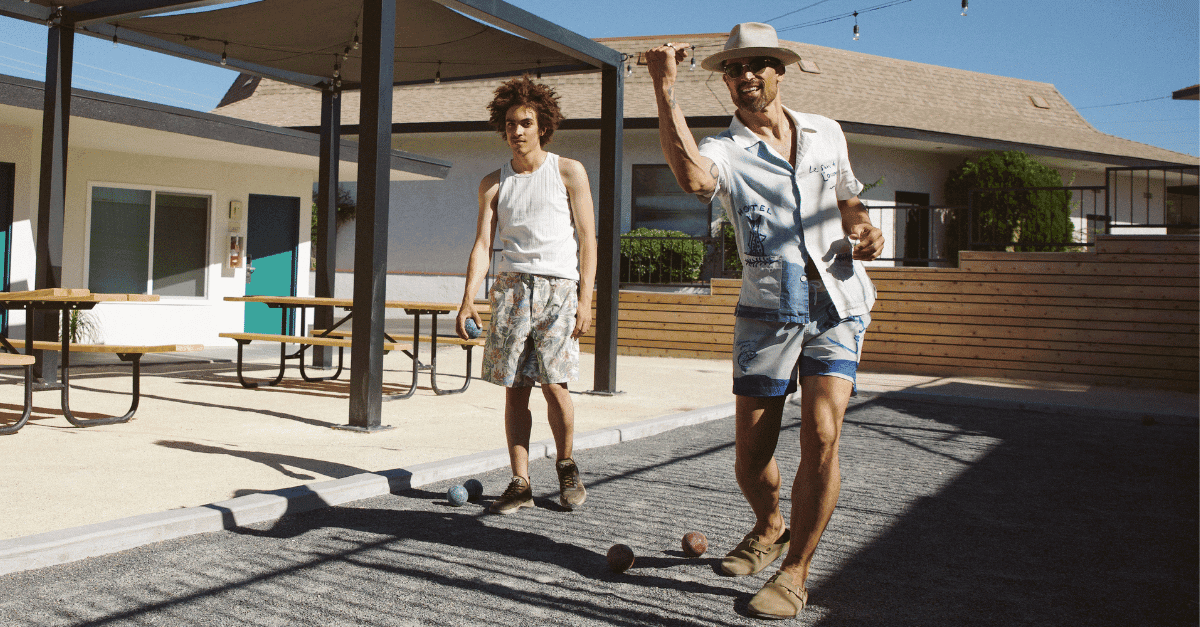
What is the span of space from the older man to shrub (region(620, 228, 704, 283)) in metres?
14.0

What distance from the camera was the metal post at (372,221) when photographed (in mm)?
6934

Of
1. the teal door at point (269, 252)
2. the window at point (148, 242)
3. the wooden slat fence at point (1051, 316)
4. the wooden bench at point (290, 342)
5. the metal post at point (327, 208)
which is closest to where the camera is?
the wooden bench at point (290, 342)

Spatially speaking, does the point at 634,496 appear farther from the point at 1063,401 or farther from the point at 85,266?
the point at 85,266

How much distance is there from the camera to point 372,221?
22.9 feet

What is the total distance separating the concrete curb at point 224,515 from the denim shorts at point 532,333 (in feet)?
3.29

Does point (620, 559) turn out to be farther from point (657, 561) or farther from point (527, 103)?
point (527, 103)

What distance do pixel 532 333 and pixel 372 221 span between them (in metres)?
2.71

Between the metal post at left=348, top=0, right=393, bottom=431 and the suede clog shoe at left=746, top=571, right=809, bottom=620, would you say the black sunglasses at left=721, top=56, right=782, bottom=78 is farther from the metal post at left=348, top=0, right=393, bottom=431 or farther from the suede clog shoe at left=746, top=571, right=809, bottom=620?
the metal post at left=348, top=0, right=393, bottom=431

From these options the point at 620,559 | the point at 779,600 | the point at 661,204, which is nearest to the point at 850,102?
the point at 661,204

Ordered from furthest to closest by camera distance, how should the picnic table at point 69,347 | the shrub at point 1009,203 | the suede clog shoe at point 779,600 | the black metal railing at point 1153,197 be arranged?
the black metal railing at point 1153,197, the shrub at point 1009,203, the picnic table at point 69,347, the suede clog shoe at point 779,600

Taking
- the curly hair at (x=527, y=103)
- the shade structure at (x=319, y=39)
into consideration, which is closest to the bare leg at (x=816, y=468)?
the curly hair at (x=527, y=103)

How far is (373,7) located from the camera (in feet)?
23.0

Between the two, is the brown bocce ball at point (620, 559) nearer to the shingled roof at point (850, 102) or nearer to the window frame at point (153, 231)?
the window frame at point (153, 231)

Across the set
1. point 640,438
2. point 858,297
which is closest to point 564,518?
point 858,297
